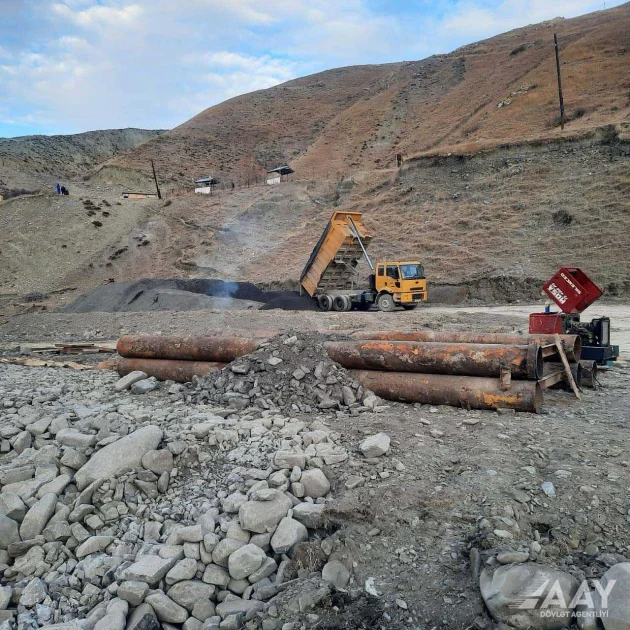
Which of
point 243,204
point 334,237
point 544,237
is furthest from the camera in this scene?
point 243,204

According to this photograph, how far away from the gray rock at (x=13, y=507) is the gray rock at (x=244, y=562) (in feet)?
6.70

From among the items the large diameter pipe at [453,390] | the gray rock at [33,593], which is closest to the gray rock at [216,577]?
the gray rock at [33,593]

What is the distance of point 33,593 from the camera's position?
11.2ft

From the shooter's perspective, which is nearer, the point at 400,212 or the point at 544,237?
the point at 544,237

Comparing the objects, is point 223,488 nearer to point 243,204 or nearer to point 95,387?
point 95,387

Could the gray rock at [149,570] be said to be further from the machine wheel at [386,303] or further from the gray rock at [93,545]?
the machine wheel at [386,303]

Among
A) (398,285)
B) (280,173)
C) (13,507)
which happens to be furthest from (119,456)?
(280,173)

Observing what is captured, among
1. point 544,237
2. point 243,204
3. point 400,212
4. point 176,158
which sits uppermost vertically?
point 176,158

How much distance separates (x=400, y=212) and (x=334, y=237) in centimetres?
1425

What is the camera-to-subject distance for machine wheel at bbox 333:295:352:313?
65.1 ft

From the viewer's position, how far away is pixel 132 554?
3.64 meters

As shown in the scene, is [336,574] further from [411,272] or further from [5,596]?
[411,272]

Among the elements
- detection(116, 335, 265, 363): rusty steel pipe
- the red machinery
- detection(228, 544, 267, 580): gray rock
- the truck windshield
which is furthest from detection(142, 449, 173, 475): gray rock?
the truck windshield

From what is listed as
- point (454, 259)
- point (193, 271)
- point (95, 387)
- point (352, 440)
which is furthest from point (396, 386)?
point (193, 271)
